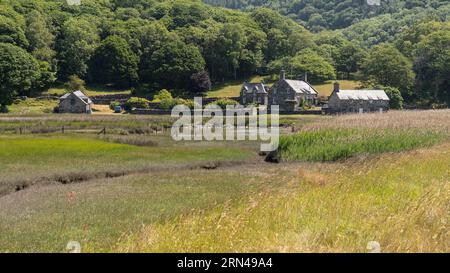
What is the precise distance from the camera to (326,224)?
10.4m

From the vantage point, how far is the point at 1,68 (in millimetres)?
93750

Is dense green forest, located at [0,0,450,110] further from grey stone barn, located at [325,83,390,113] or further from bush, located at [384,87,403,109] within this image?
grey stone barn, located at [325,83,390,113]

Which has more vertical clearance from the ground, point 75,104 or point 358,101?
point 358,101

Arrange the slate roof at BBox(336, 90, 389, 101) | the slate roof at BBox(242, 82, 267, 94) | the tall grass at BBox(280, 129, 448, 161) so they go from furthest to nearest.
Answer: the slate roof at BBox(242, 82, 267, 94) → the slate roof at BBox(336, 90, 389, 101) → the tall grass at BBox(280, 129, 448, 161)

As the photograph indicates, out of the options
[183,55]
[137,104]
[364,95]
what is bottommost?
[137,104]

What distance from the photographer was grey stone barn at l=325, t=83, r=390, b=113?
91.3 meters

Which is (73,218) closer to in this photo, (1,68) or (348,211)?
(348,211)

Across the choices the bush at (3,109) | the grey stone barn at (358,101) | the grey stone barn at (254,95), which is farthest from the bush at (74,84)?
the grey stone barn at (358,101)

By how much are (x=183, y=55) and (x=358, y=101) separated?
47961 mm

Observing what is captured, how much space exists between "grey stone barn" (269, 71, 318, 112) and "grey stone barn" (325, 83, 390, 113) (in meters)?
8.69

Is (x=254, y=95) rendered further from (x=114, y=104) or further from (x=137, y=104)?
(x=114, y=104)

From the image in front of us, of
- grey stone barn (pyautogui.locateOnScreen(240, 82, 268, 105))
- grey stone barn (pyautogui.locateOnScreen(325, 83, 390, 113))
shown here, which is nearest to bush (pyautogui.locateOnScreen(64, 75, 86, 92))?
grey stone barn (pyautogui.locateOnScreen(240, 82, 268, 105))

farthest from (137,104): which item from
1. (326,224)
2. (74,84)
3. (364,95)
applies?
(326,224)
